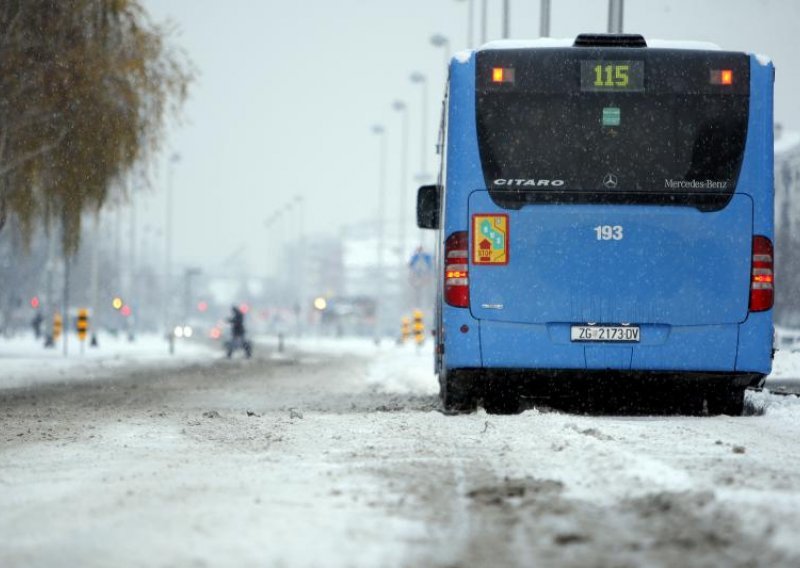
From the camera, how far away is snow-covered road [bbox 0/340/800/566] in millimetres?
4910

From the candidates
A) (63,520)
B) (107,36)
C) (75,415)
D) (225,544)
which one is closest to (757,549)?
(225,544)

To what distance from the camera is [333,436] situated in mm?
9641

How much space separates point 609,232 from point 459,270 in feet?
4.46

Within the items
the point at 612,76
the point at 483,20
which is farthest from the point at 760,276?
the point at 483,20

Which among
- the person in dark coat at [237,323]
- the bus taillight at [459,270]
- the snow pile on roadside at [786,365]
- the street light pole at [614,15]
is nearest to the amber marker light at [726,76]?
the bus taillight at [459,270]

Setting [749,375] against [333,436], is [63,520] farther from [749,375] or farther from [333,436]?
[749,375]

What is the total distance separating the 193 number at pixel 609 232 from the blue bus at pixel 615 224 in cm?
1

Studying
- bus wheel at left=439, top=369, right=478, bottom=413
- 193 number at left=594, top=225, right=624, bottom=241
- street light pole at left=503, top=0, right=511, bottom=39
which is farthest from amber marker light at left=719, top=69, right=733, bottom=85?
street light pole at left=503, top=0, right=511, bottom=39

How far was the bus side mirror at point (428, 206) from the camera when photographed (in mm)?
13773

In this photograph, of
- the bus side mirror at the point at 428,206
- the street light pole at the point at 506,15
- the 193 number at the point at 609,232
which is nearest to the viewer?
the 193 number at the point at 609,232

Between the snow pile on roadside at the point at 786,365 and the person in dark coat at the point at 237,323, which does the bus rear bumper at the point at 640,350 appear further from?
the person in dark coat at the point at 237,323

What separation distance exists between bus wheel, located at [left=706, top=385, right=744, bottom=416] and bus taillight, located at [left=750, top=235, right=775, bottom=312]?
99 centimetres

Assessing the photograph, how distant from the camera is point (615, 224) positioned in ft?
39.1

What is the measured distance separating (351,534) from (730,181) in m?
7.52
